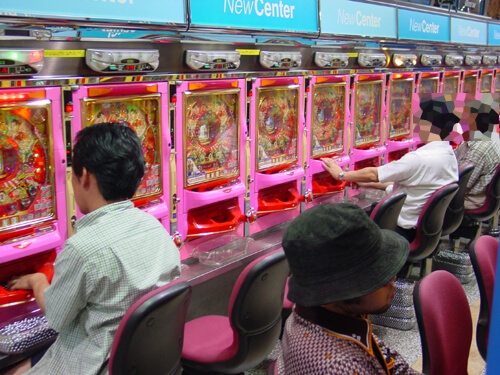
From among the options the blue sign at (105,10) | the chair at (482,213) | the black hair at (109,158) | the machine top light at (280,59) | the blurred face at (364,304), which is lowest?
the chair at (482,213)

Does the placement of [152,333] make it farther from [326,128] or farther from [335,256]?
[326,128]

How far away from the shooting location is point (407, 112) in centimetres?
543

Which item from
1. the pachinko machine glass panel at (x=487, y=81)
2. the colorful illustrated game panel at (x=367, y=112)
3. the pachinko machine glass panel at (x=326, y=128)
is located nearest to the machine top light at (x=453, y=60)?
the pachinko machine glass panel at (x=487, y=81)

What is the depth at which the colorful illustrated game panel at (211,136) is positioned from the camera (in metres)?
3.06

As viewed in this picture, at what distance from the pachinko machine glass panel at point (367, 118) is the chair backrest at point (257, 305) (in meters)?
2.24

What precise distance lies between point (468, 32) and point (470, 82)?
0.66 metres

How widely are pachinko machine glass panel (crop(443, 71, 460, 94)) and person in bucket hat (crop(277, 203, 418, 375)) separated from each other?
16.4ft

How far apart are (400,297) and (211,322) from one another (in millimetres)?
1692

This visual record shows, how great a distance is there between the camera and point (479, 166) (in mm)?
4773

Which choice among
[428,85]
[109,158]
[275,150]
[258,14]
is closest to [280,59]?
[258,14]

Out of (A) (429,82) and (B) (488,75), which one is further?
(B) (488,75)

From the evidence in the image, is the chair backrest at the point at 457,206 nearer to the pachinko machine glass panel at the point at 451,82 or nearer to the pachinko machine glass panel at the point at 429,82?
the pachinko machine glass panel at the point at 429,82

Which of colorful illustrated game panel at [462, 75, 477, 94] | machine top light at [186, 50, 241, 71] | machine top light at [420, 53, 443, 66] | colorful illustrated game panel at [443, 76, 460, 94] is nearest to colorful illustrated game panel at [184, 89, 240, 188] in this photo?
machine top light at [186, 50, 241, 71]

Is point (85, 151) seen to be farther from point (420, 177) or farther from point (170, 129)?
point (420, 177)
